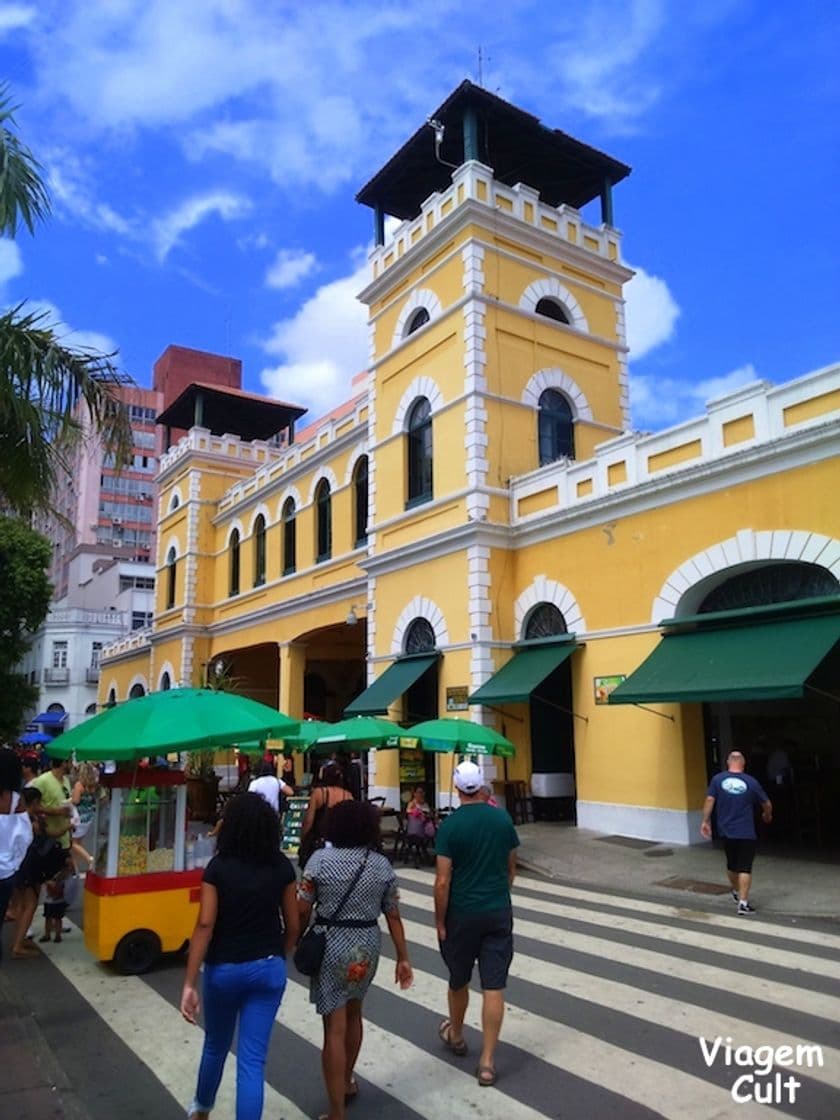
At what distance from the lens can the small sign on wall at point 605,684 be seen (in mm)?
14281

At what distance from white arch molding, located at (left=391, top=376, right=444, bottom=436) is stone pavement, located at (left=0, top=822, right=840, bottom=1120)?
8.91m

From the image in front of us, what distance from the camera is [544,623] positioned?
54.2 ft

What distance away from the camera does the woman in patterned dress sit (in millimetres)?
4137

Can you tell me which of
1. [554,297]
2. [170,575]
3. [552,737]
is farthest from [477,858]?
[170,575]

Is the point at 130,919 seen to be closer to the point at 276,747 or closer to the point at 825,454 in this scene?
the point at 825,454

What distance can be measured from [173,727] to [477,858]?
3.02 metres

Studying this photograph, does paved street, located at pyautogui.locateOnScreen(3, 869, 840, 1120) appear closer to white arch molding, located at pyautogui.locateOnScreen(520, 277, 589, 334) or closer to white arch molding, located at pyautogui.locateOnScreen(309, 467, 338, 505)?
white arch molding, located at pyautogui.locateOnScreen(520, 277, 589, 334)

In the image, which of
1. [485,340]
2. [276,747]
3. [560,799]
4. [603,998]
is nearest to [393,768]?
[276,747]

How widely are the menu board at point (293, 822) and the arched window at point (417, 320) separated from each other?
11.0 m

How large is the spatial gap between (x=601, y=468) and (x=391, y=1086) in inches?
473

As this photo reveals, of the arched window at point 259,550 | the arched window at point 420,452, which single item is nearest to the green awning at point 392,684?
the arched window at point 420,452

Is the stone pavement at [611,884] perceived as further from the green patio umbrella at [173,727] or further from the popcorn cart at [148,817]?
the green patio umbrella at [173,727]

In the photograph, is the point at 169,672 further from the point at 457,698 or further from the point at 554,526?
the point at 554,526

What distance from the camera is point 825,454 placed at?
460 inches
